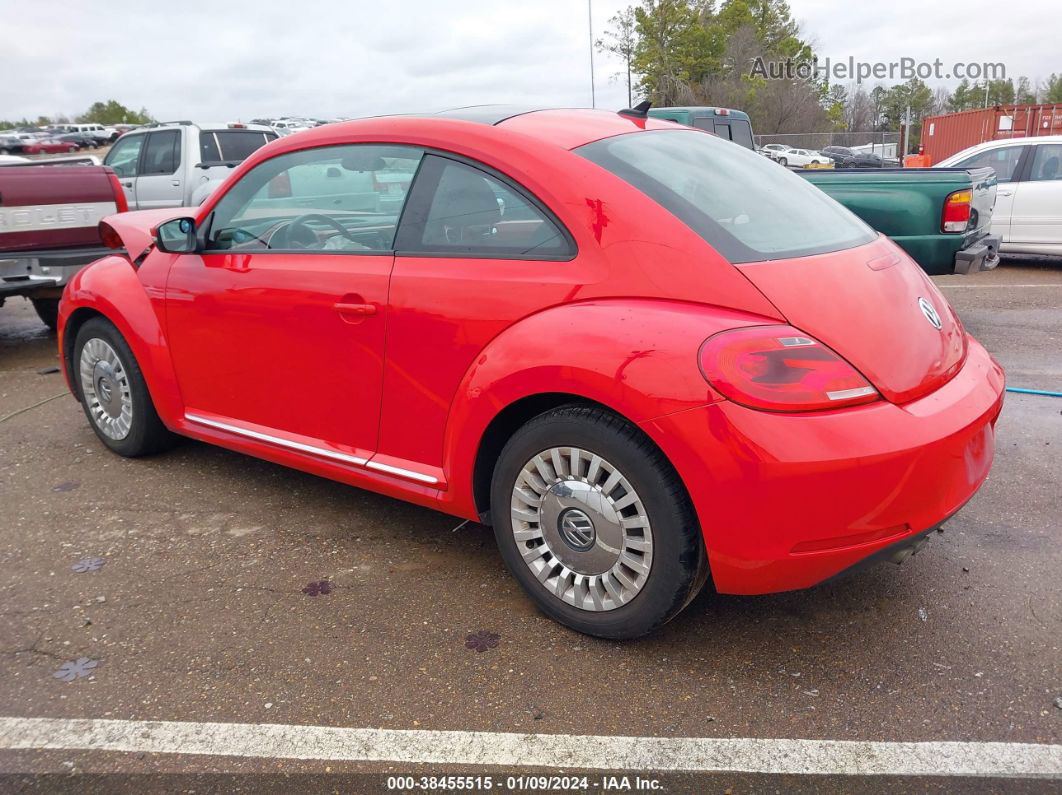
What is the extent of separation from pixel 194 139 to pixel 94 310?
29.4 ft

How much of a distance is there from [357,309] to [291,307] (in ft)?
1.22

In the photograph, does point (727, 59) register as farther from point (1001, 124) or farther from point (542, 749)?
point (542, 749)

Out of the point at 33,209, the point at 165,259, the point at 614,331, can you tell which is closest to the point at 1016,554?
the point at 614,331

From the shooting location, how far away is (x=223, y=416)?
3.91 metres

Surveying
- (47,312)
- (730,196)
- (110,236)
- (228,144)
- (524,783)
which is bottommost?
(524,783)

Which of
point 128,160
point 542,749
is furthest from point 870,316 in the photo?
point 128,160

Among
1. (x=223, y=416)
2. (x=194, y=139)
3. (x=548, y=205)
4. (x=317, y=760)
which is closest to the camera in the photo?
(x=317, y=760)

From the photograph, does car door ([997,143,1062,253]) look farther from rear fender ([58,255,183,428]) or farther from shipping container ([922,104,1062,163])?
shipping container ([922,104,1062,163])

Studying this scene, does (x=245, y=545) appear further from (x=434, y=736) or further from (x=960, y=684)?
(x=960, y=684)

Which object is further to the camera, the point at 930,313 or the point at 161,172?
the point at 161,172

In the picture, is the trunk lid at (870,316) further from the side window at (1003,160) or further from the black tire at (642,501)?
the side window at (1003,160)

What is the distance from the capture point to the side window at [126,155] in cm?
1266

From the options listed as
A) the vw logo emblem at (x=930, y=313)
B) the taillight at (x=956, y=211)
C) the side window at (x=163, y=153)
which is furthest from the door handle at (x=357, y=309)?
the side window at (x=163, y=153)

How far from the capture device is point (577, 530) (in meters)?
2.75
